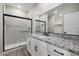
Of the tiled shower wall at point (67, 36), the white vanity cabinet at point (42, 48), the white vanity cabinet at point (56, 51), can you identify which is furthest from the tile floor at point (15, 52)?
the tiled shower wall at point (67, 36)

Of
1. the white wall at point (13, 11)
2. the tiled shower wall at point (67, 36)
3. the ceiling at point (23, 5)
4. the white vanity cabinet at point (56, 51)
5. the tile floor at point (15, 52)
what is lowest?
the tile floor at point (15, 52)

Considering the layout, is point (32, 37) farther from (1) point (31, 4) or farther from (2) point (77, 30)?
(2) point (77, 30)

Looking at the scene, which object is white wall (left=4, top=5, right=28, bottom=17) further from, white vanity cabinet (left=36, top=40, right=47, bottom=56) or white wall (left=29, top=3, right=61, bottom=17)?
white vanity cabinet (left=36, top=40, right=47, bottom=56)

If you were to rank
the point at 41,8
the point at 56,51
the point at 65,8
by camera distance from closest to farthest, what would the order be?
the point at 56,51 → the point at 65,8 → the point at 41,8

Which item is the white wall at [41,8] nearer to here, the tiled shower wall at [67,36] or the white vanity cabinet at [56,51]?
the tiled shower wall at [67,36]

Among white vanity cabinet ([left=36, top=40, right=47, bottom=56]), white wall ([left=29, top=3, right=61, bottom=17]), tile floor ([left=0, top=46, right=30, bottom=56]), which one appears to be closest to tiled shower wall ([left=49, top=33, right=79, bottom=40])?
white vanity cabinet ([left=36, top=40, right=47, bottom=56])

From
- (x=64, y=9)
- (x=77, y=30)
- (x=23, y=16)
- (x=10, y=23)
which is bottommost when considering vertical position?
(x=77, y=30)

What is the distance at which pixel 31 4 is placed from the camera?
115cm

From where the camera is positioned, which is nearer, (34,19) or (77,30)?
(77,30)

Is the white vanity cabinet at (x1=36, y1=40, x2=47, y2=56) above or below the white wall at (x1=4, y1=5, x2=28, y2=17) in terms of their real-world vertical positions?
below

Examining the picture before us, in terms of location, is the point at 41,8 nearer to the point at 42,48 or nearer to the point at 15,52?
the point at 42,48

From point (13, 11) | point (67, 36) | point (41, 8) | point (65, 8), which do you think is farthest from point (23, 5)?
point (67, 36)

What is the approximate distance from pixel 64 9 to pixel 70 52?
746 millimetres

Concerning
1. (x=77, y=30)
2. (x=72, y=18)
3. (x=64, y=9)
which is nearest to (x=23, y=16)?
(x=64, y=9)
